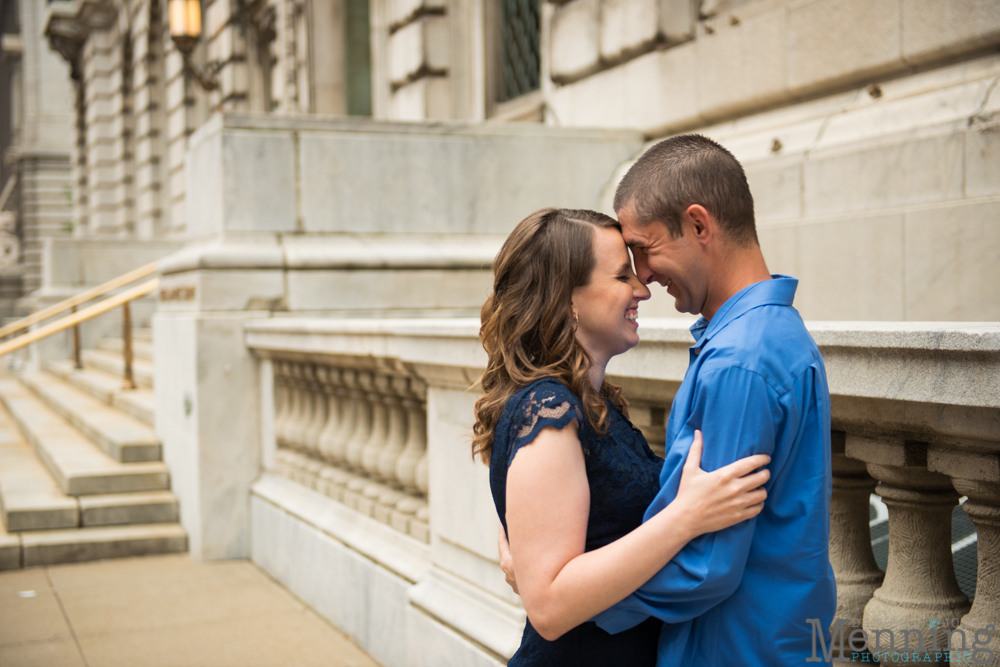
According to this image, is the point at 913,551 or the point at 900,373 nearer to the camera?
the point at 900,373

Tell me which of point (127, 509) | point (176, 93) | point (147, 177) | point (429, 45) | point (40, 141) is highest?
point (40, 141)

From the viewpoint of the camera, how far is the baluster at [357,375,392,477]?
4.70 m

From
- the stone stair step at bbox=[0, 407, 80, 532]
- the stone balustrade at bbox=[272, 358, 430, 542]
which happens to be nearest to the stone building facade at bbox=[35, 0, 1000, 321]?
the stone balustrade at bbox=[272, 358, 430, 542]

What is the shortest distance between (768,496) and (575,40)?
6912 millimetres

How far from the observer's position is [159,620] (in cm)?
499

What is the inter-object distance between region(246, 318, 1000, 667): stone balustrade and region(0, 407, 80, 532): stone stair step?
8.21 ft

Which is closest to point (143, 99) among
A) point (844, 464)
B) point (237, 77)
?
point (237, 77)

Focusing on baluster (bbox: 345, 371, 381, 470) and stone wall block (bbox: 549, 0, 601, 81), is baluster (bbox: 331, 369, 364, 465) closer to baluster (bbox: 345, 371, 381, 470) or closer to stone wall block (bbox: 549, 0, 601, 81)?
baluster (bbox: 345, 371, 381, 470)

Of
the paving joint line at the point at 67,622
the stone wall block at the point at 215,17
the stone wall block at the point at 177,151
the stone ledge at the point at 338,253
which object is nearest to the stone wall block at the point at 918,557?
the paving joint line at the point at 67,622

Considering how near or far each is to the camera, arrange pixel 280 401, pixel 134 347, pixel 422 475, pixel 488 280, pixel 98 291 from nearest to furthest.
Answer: pixel 422 475
pixel 280 401
pixel 488 280
pixel 98 291
pixel 134 347

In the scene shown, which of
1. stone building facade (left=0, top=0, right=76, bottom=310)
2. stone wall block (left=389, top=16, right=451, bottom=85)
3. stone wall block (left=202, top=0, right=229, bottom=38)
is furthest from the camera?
stone building facade (left=0, top=0, right=76, bottom=310)

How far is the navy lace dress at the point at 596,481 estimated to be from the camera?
1.69 meters

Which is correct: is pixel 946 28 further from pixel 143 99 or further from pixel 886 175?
pixel 143 99

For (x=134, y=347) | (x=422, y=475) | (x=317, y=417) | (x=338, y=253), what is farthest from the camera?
(x=134, y=347)
